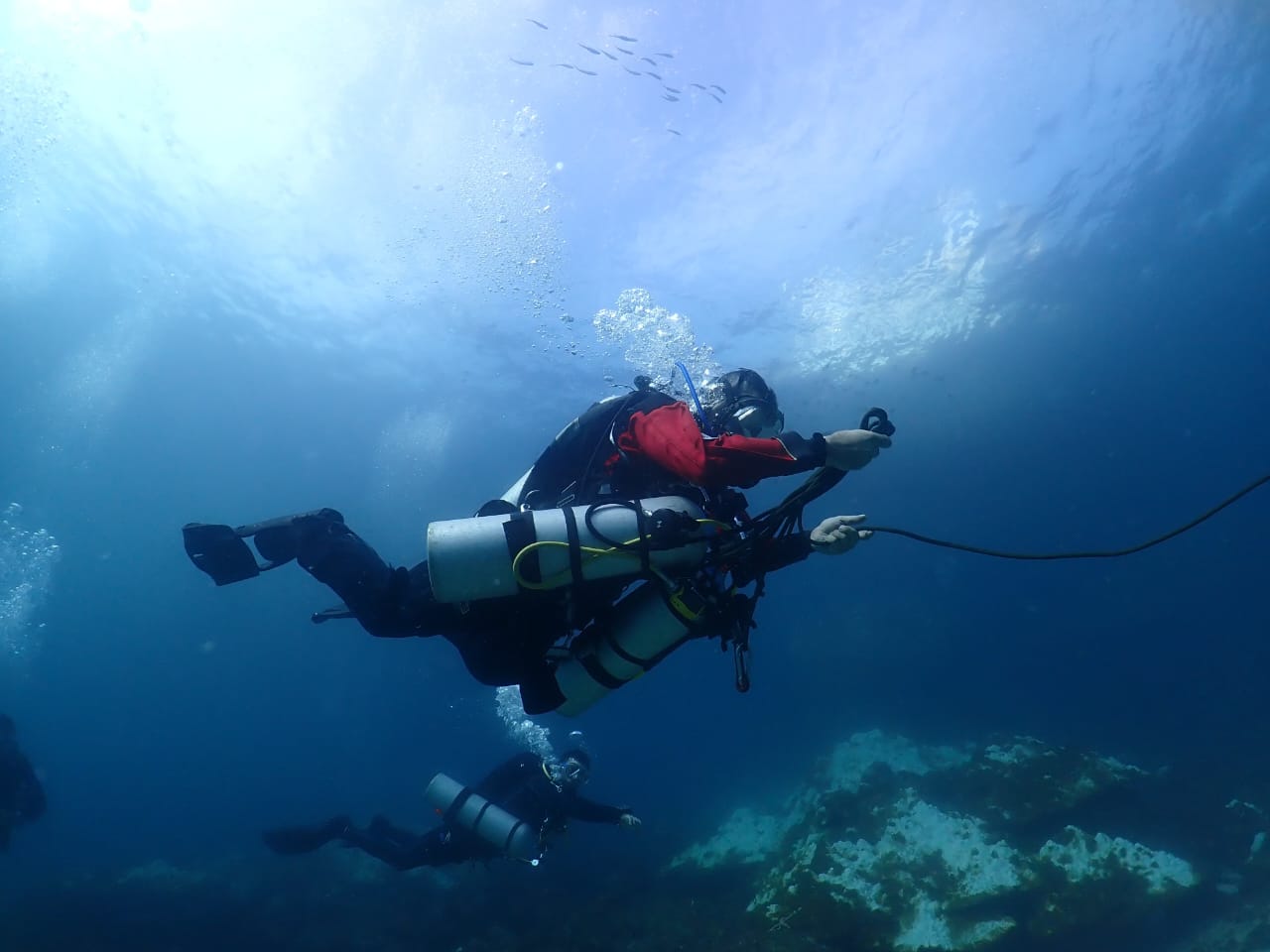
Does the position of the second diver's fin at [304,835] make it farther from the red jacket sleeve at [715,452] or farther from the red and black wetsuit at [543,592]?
the red jacket sleeve at [715,452]

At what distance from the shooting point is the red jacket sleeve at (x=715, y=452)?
3728 millimetres

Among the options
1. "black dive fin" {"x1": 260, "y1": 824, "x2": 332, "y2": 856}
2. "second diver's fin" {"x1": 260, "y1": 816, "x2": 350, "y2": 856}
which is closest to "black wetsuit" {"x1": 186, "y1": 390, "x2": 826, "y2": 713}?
"second diver's fin" {"x1": 260, "y1": 816, "x2": 350, "y2": 856}

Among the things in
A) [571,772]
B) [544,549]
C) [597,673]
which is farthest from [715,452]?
[571,772]

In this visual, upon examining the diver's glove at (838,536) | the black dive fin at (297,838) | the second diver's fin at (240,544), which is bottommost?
the diver's glove at (838,536)

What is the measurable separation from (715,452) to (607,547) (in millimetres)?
912

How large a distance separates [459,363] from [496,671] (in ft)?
82.1

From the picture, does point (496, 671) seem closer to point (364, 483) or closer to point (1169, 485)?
point (364, 483)

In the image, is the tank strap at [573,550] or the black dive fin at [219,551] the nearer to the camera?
the tank strap at [573,550]

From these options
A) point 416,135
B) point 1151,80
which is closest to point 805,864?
point 416,135

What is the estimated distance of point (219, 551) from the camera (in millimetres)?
5098

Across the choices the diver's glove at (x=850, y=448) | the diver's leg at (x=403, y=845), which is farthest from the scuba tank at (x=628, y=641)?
the diver's leg at (x=403, y=845)

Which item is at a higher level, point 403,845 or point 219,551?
point 219,551

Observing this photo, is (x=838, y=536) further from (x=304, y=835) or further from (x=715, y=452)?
(x=304, y=835)

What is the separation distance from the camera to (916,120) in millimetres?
16750
